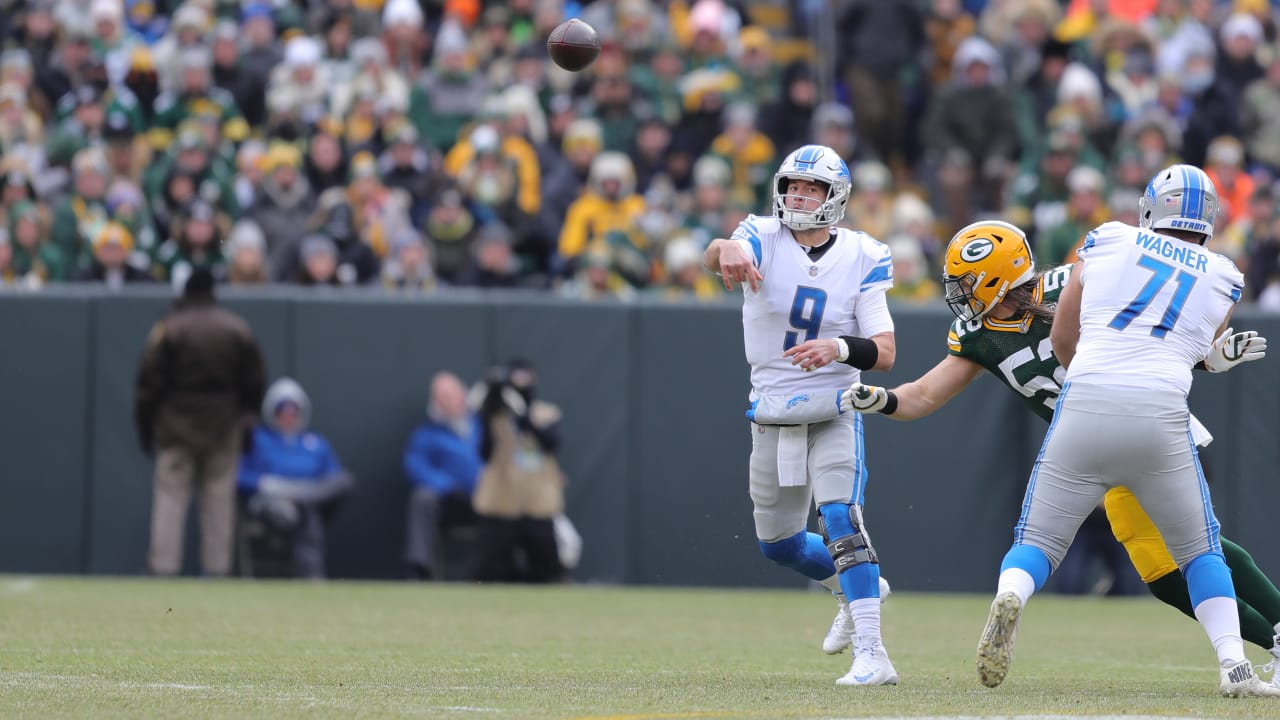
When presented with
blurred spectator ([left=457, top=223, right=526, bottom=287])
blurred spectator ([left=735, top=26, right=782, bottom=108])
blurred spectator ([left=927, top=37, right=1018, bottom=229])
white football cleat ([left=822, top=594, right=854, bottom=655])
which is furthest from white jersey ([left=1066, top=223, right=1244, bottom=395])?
blurred spectator ([left=735, top=26, right=782, bottom=108])

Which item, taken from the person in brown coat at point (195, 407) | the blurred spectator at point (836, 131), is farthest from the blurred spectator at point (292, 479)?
the blurred spectator at point (836, 131)

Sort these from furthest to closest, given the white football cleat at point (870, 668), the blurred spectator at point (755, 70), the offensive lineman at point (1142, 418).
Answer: the blurred spectator at point (755, 70)
the white football cleat at point (870, 668)
the offensive lineman at point (1142, 418)

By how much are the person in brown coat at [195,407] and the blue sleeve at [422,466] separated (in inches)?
43.9

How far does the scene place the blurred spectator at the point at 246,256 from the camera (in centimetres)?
1405

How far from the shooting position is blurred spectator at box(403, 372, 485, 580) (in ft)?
45.0

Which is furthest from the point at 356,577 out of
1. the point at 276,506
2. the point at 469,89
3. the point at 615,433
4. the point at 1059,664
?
the point at 1059,664

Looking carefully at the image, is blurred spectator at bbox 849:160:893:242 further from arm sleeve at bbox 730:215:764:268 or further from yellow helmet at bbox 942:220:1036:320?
yellow helmet at bbox 942:220:1036:320

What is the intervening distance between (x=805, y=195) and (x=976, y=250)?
2.59 ft

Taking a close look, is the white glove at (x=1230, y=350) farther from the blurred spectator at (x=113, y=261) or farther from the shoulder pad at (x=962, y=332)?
the blurred spectator at (x=113, y=261)

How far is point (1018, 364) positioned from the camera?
714cm

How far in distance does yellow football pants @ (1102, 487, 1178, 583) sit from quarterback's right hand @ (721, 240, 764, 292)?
4.88 feet

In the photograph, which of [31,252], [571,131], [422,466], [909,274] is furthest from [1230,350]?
[31,252]

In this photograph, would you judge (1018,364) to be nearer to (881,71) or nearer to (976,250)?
(976,250)

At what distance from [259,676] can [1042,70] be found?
11.7 m
